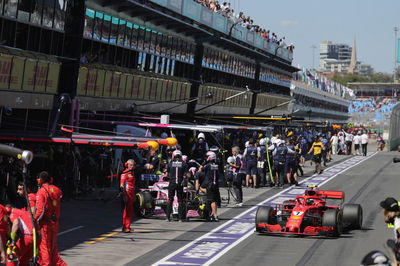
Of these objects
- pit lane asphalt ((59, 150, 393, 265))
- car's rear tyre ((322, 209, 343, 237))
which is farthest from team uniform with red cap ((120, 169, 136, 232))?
car's rear tyre ((322, 209, 343, 237))

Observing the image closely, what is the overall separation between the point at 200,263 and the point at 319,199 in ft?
15.5

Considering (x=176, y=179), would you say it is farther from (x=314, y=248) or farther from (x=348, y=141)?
(x=348, y=141)

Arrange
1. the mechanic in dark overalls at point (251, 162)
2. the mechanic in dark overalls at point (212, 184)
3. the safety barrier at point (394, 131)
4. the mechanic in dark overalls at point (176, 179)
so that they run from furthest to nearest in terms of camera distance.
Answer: the safety barrier at point (394, 131)
the mechanic in dark overalls at point (251, 162)
the mechanic in dark overalls at point (212, 184)
the mechanic in dark overalls at point (176, 179)

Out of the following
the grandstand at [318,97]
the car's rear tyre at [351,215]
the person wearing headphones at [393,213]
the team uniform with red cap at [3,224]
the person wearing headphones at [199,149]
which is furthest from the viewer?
the grandstand at [318,97]

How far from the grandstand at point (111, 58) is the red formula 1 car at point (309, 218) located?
10.4 meters

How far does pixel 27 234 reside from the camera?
39.0ft

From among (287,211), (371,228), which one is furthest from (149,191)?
(371,228)

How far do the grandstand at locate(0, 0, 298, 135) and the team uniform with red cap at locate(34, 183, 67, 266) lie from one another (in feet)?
42.1

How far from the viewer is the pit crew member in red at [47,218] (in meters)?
13.0

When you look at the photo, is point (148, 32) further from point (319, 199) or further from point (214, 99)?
point (319, 199)

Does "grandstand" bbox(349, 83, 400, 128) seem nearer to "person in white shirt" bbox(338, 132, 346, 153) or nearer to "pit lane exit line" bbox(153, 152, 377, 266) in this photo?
"person in white shirt" bbox(338, 132, 346, 153)

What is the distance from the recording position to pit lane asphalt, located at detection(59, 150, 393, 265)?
51.2 feet

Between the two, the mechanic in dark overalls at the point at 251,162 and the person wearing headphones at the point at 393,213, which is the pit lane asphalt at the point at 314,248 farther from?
the mechanic in dark overalls at the point at 251,162

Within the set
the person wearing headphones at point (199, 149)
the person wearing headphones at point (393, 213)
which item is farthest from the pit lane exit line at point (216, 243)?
the person wearing headphones at point (199, 149)
